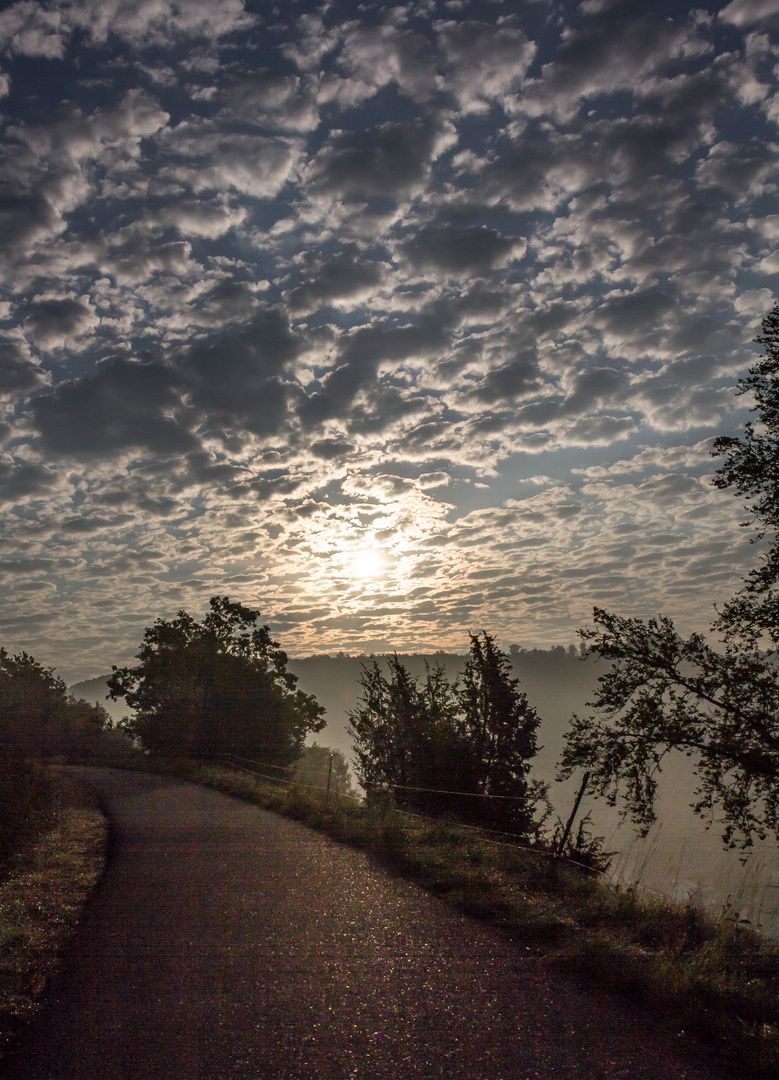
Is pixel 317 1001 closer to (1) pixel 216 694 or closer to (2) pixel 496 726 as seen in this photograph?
(2) pixel 496 726

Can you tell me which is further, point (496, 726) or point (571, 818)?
point (496, 726)

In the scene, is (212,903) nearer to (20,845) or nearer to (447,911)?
(447,911)

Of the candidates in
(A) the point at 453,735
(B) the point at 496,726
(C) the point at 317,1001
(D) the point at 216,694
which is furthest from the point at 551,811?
(D) the point at 216,694

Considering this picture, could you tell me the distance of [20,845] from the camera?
1160 cm

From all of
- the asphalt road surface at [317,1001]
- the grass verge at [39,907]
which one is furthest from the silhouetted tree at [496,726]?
the asphalt road surface at [317,1001]

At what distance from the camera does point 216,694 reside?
45.6 m

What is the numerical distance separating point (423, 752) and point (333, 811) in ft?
33.2

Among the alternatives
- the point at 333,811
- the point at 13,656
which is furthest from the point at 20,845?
the point at 13,656

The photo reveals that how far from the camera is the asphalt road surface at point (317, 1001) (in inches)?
148

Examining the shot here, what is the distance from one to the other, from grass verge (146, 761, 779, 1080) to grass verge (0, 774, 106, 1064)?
13.8ft

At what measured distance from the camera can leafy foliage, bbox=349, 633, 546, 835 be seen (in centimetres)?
2188

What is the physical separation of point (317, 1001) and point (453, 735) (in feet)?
63.5

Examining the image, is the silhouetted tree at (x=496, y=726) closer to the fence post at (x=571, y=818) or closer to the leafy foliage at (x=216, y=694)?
the fence post at (x=571, y=818)

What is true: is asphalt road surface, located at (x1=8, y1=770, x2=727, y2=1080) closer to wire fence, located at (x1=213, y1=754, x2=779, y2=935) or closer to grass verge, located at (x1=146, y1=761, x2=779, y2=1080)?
grass verge, located at (x1=146, y1=761, x2=779, y2=1080)
